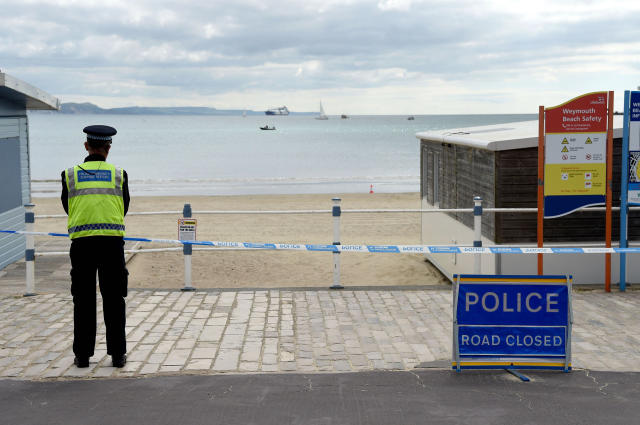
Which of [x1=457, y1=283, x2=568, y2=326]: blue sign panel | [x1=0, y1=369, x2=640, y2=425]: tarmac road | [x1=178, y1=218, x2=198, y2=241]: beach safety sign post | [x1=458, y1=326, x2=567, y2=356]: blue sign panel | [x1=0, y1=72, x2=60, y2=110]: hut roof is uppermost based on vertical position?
[x1=0, y1=72, x2=60, y2=110]: hut roof

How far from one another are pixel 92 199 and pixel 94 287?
2.56 feet

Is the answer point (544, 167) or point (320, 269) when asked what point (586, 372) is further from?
point (320, 269)

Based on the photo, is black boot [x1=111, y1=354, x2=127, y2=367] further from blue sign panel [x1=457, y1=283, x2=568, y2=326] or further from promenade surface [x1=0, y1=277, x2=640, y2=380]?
blue sign panel [x1=457, y1=283, x2=568, y2=326]

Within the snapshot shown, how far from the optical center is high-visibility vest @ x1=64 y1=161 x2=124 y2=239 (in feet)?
20.1

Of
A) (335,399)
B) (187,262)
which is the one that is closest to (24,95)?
(187,262)

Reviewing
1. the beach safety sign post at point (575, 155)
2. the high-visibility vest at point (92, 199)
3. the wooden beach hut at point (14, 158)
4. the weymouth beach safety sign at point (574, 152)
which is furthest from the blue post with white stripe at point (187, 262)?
the weymouth beach safety sign at point (574, 152)

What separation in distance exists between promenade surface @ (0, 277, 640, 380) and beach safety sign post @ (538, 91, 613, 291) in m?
1.24

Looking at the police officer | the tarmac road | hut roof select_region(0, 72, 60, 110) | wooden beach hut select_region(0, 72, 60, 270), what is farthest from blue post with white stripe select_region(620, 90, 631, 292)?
wooden beach hut select_region(0, 72, 60, 270)

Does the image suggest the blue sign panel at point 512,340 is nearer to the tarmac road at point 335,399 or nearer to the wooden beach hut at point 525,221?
the tarmac road at point 335,399

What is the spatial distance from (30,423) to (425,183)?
10045 mm

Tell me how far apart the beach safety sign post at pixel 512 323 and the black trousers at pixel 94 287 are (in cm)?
289

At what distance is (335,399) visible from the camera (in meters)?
5.51

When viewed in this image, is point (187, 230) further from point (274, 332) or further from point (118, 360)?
point (118, 360)

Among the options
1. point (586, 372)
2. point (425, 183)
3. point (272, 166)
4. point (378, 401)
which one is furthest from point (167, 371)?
point (272, 166)
